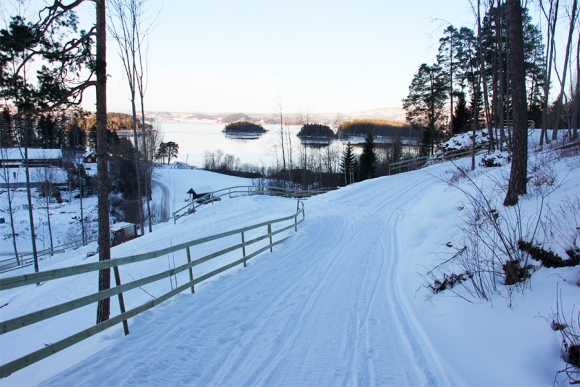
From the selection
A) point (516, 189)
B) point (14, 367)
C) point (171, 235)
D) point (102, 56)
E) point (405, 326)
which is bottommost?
point (171, 235)

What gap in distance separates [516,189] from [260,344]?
6.53 meters

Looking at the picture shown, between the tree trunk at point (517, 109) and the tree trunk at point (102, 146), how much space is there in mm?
9394

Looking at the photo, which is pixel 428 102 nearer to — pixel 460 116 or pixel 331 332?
pixel 460 116

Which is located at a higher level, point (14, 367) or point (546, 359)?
point (14, 367)

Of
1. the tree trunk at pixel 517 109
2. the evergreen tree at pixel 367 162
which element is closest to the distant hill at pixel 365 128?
the evergreen tree at pixel 367 162

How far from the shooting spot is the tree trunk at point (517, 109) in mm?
7219

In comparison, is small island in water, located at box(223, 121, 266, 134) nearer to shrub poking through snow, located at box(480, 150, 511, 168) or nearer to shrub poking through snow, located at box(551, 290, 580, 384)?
shrub poking through snow, located at box(480, 150, 511, 168)

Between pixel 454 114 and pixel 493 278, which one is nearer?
pixel 493 278

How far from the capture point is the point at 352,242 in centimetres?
1152

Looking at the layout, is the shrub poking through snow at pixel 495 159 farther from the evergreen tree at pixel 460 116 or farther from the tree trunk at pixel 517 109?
the evergreen tree at pixel 460 116

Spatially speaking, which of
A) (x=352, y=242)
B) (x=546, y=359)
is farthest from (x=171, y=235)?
(x=546, y=359)

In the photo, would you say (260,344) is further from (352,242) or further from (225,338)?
(352,242)

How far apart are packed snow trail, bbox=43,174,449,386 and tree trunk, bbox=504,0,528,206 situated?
3.39 meters

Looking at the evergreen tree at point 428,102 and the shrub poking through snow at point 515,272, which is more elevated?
the evergreen tree at point 428,102
